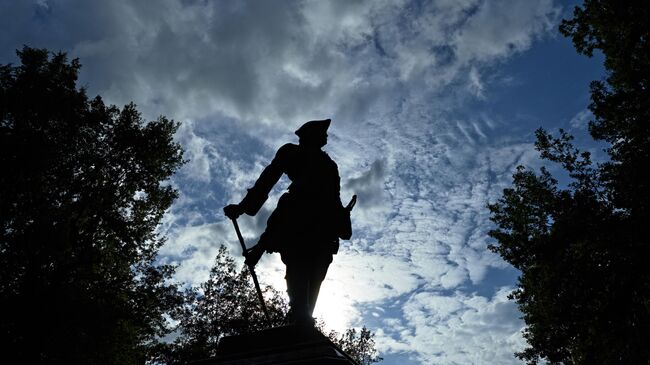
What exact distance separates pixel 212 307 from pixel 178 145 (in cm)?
1234

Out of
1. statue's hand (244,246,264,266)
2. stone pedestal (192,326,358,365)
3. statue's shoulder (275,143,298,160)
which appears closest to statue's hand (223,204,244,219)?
statue's hand (244,246,264,266)

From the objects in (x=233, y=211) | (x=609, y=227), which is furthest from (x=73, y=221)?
(x=609, y=227)

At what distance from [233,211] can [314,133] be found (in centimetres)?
117

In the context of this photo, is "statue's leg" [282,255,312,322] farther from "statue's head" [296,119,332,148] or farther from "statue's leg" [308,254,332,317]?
"statue's head" [296,119,332,148]

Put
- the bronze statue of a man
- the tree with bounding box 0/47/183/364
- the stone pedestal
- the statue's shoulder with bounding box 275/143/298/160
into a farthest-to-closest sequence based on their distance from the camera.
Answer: the tree with bounding box 0/47/183/364, the statue's shoulder with bounding box 275/143/298/160, the bronze statue of a man, the stone pedestal

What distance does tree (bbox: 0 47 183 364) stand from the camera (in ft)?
50.4

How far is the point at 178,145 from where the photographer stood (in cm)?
2189

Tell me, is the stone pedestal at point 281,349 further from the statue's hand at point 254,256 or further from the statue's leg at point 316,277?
the statue's hand at point 254,256

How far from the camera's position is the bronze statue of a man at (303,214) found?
3.87m

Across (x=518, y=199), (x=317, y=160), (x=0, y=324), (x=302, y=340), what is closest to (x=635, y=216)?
(x=518, y=199)

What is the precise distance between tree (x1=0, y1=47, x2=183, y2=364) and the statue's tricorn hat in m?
14.7

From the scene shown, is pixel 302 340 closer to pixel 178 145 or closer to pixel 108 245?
pixel 108 245

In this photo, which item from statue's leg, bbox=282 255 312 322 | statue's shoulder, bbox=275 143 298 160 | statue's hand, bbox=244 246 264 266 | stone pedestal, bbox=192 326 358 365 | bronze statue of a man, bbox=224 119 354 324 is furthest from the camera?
statue's shoulder, bbox=275 143 298 160

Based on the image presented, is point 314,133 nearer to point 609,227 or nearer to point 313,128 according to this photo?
point 313,128
